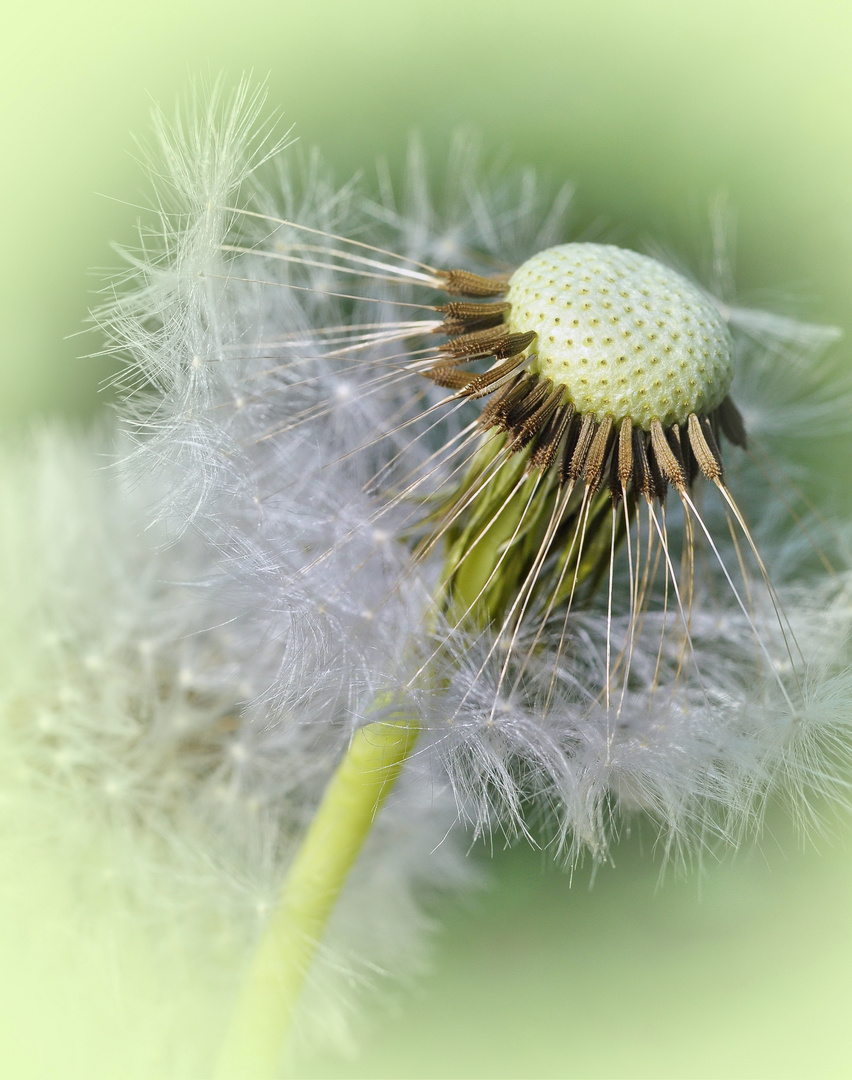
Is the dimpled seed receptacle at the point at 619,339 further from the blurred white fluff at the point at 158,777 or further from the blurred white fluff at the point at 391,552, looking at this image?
the blurred white fluff at the point at 158,777

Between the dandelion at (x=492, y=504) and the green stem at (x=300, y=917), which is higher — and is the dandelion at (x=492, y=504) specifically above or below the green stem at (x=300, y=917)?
above

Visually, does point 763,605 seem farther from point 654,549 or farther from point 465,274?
point 465,274

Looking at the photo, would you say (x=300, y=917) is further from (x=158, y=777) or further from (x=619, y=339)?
(x=619, y=339)

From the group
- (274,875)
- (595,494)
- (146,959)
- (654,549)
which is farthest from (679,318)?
(146,959)

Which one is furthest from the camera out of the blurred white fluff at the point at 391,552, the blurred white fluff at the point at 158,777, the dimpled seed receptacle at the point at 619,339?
the blurred white fluff at the point at 158,777

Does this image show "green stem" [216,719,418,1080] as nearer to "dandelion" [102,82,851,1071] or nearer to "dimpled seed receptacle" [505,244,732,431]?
"dandelion" [102,82,851,1071]

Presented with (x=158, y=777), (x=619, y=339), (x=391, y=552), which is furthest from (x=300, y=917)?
(x=619, y=339)

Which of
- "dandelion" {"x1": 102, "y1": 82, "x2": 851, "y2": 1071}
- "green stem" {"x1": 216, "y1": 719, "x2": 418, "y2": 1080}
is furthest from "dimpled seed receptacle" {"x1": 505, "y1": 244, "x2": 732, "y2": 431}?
"green stem" {"x1": 216, "y1": 719, "x2": 418, "y2": 1080}

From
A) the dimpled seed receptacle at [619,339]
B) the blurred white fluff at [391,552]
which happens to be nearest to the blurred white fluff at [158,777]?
the blurred white fluff at [391,552]
